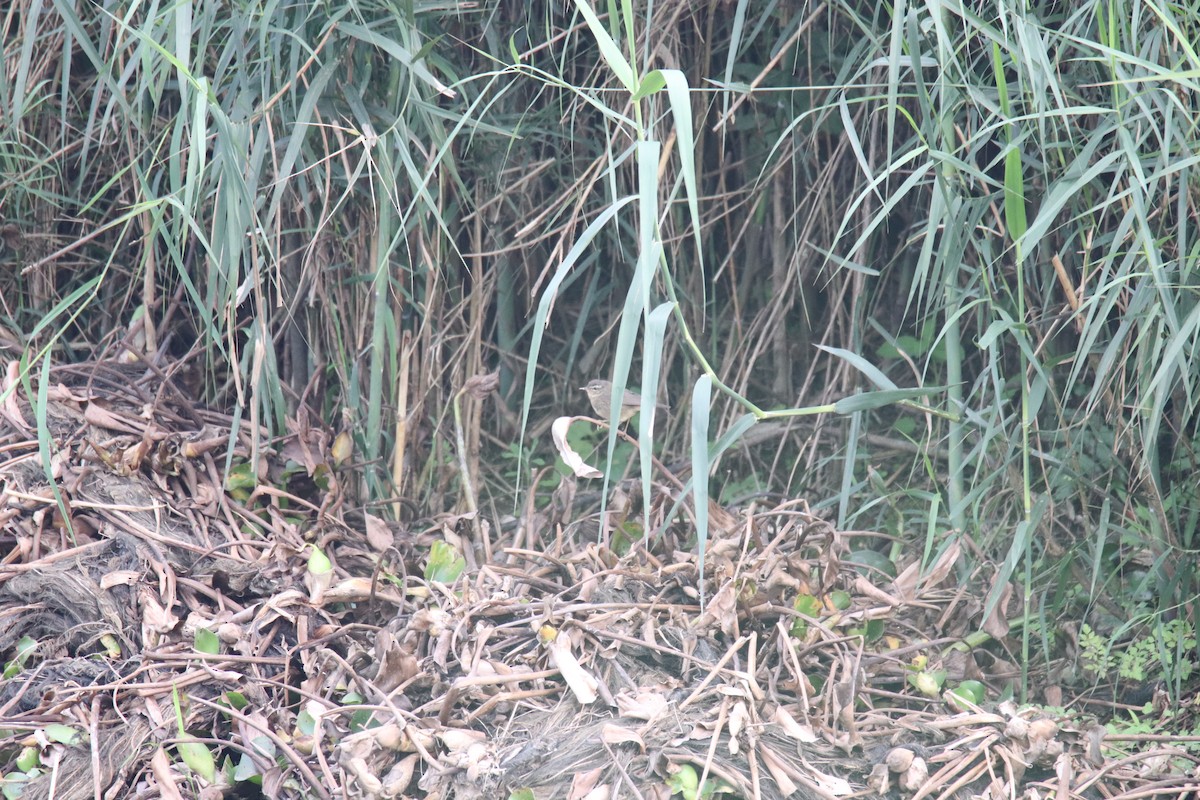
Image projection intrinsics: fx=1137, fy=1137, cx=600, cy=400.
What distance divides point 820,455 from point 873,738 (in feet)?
2.80

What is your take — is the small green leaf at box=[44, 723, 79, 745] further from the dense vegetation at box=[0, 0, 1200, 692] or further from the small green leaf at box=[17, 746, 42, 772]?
the dense vegetation at box=[0, 0, 1200, 692]

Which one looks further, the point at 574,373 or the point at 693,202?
the point at 574,373

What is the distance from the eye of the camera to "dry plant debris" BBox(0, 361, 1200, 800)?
5.08ft

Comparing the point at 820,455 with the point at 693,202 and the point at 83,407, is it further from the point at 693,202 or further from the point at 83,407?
the point at 83,407

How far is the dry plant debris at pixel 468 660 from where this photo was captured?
1547 millimetres

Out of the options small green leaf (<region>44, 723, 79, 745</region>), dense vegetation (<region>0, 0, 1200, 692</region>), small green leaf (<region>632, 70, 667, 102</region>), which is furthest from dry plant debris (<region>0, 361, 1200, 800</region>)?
small green leaf (<region>632, 70, 667, 102</region>)

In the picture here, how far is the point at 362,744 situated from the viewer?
1528mm

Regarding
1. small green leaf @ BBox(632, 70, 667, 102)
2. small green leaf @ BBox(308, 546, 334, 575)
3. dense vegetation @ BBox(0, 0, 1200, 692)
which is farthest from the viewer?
small green leaf @ BBox(308, 546, 334, 575)

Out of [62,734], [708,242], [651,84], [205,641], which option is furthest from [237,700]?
[708,242]

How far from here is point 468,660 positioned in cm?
169

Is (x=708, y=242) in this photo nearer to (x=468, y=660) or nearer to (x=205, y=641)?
(x=468, y=660)

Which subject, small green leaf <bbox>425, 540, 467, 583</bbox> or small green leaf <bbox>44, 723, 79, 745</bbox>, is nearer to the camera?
small green leaf <bbox>44, 723, 79, 745</bbox>

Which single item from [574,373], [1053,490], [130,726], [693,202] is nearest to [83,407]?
[130,726]

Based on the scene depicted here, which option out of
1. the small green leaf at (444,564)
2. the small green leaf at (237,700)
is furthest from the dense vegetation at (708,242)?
the small green leaf at (237,700)
